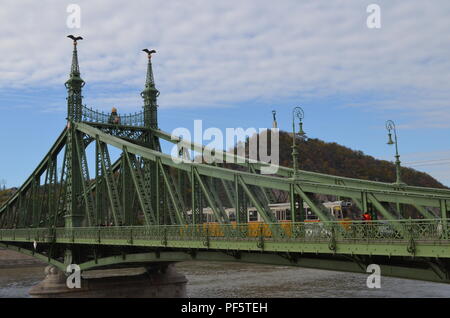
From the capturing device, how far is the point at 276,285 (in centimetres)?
4575

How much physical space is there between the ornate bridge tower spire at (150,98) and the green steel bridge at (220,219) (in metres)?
0.09

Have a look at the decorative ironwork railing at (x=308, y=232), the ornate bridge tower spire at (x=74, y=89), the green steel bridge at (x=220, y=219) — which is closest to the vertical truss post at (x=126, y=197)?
the green steel bridge at (x=220, y=219)

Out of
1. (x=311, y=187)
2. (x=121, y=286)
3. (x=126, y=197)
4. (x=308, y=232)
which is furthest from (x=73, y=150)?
(x=308, y=232)

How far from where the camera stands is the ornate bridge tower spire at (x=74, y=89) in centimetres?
4191

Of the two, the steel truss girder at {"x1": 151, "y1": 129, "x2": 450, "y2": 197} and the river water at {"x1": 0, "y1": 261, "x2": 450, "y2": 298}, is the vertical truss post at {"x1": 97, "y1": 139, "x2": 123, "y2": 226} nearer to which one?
the steel truss girder at {"x1": 151, "y1": 129, "x2": 450, "y2": 197}

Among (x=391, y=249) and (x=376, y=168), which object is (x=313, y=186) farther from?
(x=376, y=168)

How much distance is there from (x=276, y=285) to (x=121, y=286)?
15.7 m

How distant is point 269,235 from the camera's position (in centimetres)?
1941

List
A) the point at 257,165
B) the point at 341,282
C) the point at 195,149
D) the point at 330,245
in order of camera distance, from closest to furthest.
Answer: the point at 330,245 < the point at 257,165 < the point at 195,149 < the point at 341,282

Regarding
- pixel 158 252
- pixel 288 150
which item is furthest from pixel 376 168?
pixel 158 252

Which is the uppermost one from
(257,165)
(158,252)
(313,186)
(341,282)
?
(257,165)

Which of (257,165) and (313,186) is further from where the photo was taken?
(257,165)

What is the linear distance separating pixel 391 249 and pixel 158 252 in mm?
15592
